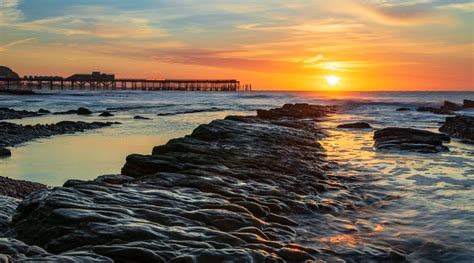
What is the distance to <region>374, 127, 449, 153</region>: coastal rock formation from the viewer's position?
17578mm

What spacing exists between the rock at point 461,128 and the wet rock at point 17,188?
64.0 feet

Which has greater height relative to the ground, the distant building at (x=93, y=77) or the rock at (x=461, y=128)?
the distant building at (x=93, y=77)

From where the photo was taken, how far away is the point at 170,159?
421 inches

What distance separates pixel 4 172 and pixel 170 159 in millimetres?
6453

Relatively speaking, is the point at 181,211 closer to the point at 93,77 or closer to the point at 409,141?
the point at 409,141

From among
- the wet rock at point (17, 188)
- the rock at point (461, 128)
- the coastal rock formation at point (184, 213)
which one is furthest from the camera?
the rock at point (461, 128)

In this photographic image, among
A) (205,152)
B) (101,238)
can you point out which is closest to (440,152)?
(205,152)

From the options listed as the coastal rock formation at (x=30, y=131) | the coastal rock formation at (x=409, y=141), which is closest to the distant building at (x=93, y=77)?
the coastal rock formation at (x=30, y=131)

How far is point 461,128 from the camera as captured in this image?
24484mm

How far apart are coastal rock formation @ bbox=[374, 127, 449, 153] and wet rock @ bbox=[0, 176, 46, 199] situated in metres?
13.0

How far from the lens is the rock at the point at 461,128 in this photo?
22745 millimetres

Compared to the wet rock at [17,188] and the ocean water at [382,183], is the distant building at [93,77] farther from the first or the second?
the wet rock at [17,188]

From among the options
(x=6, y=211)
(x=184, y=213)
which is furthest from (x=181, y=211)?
(x=6, y=211)

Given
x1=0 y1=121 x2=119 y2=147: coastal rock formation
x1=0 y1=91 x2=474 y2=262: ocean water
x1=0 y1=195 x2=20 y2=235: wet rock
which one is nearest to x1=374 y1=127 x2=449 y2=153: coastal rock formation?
x1=0 y1=91 x2=474 y2=262: ocean water
